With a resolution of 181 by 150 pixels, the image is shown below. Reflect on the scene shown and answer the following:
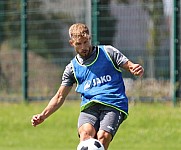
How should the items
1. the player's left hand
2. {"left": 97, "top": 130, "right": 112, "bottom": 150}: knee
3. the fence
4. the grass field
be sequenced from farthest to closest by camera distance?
the fence, the grass field, {"left": 97, "top": 130, "right": 112, "bottom": 150}: knee, the player's left hand

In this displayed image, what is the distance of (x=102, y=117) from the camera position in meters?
8.80

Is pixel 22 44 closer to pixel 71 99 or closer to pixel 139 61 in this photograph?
pixel 71 99

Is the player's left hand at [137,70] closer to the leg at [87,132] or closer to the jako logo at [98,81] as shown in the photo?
the jako logo at [98,81]

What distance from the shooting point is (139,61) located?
16.3 meters

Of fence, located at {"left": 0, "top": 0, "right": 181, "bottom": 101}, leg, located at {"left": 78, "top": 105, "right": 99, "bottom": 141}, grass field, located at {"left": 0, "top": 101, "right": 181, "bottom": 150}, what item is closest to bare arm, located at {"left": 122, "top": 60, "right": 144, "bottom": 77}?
leg, located at {"left": 78, "top": 105, "right": 99, "bottom": 141}

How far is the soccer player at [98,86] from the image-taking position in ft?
28.5

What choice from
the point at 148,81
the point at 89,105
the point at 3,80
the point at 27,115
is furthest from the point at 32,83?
the point at 89,105

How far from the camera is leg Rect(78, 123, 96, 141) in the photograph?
8637mm

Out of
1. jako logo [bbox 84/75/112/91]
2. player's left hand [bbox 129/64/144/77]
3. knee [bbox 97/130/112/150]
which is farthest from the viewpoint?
jako logo [bbox 84/75/112/91]

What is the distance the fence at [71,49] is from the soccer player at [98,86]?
727cm

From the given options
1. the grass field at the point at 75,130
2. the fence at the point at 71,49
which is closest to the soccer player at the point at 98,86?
the grass field at the point at 75,130

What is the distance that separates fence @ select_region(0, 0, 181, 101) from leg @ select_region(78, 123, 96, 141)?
7461 mm

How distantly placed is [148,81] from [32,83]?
321 cm

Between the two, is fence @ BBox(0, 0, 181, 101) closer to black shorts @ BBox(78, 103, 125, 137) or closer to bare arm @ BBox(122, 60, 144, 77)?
black shorts @ BBox(78, 103, 125, 137)
